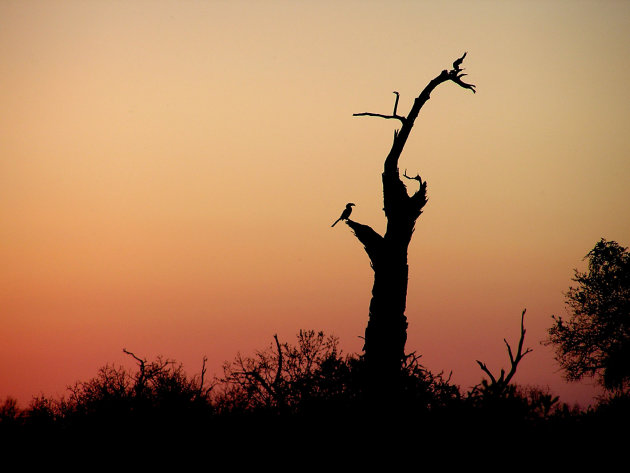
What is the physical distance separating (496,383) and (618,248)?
97.8ft

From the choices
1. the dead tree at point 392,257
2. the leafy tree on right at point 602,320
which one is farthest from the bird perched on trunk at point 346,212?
the leafy tree on right at point 602,320

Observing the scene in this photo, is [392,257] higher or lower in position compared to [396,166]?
lower

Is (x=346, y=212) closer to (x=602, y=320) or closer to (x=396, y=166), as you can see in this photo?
(x=396, y=166)

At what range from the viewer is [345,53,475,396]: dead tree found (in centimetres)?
2138

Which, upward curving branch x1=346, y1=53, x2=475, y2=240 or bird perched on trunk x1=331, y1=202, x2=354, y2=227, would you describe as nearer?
upward curving branch x1=346, y1=53, x2=475, y2=240

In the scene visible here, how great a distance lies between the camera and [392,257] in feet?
72.7

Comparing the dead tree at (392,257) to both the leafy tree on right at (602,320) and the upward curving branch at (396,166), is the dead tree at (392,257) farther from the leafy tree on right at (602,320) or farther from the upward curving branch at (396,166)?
the leafy tree on right at (602,320)

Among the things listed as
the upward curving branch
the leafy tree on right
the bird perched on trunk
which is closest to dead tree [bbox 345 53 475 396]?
→ the upward curving branch

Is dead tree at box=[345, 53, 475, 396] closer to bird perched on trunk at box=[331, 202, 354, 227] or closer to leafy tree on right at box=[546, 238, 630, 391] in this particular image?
bird perched on trunk at box=[331, 202, 354, 227]

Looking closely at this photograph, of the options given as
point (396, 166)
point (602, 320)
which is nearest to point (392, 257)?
point (396, 166)

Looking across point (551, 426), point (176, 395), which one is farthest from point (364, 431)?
point (176, 395)

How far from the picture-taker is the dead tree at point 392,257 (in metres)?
21.4

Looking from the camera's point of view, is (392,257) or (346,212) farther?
(346,212)

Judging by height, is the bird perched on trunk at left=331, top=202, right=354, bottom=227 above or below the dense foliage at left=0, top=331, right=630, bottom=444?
above
